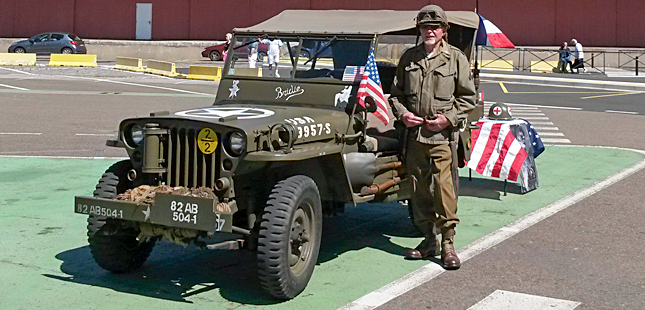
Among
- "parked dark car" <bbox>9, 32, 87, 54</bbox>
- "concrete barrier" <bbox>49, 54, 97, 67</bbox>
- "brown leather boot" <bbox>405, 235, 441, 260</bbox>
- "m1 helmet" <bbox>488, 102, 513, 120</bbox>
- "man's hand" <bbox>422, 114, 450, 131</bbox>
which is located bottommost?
"brown leather boot" <bbox>405, 235, 441, 260</bbox>

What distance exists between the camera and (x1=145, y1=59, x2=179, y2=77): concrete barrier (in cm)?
3456

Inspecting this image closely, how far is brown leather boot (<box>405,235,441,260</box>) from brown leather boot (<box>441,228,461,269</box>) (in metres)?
0.25

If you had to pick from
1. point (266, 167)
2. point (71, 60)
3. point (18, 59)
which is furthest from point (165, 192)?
point (18, 59)

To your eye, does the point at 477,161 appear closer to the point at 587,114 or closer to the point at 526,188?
the point at 526,188

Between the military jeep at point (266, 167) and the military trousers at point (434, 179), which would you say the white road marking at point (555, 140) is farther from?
the military trousers at point (434, 179)

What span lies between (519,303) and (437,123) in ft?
5.51

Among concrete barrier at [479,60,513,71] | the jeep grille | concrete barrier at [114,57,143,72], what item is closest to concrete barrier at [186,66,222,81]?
concrete barrier at [114,57,143,72]

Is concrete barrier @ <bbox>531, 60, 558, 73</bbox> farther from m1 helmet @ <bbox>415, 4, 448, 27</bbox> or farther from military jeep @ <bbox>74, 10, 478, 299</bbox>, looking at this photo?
m1 helmet @ <bbox>415, 4, 448, 27</bbox>

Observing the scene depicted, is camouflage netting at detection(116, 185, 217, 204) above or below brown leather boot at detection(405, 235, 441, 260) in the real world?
above

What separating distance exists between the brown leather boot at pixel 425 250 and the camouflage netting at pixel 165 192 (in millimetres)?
2125

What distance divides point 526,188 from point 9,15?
157 feet

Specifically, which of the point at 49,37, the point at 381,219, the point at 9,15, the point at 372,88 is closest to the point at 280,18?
the point at 372,88

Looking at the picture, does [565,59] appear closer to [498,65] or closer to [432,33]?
[498,65]

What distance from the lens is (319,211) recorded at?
21.1ft
